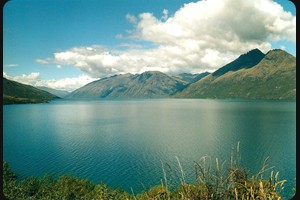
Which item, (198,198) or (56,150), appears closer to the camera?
(198,198)

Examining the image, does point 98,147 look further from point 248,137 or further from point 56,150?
point 248,137

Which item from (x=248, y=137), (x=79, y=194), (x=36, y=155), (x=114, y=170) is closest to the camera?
(x=79, y=194)

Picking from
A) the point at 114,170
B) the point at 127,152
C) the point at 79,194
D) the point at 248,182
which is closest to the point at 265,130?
the point at 127,152

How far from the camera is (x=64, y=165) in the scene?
3306 centimetres

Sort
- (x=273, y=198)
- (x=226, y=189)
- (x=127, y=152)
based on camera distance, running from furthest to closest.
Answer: (x=127, y=152)
(x=226, y=189)
(x=273, y=198)

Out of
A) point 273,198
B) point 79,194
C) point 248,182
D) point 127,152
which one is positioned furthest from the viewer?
point 127,152

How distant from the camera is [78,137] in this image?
53531mm

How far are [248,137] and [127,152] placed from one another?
27.9 metres

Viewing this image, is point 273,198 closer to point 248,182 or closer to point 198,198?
point 248,182

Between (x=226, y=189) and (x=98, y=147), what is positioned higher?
(x=226, y=189)

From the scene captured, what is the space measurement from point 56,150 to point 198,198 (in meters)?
42.1
